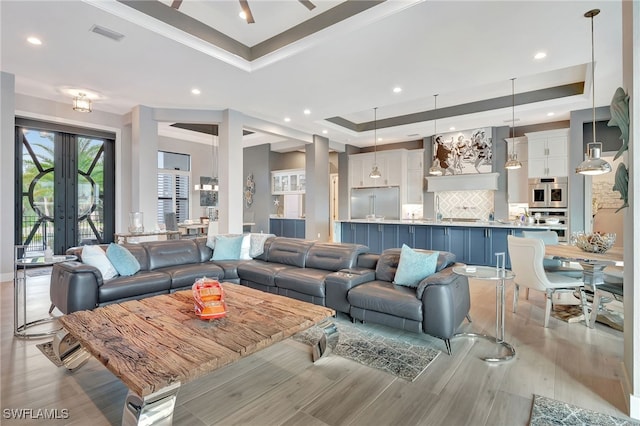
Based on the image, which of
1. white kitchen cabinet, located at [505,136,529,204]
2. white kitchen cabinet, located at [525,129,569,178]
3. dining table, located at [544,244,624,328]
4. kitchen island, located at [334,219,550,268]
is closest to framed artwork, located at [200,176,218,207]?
kitchen island, located at [334,219,550,268]

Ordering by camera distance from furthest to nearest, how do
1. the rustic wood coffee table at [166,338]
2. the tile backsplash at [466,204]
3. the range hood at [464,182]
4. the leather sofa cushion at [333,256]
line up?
the tile backsplash at [466,204] → the range hood at [464,182] → the leather sofa cushion at [333,256] → the rustic wood coffee table at [166,338]

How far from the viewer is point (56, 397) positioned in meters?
2.10

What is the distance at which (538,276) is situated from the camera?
347cm

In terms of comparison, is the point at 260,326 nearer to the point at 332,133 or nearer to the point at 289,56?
the point at 289,56

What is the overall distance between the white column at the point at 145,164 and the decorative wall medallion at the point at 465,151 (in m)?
6.94

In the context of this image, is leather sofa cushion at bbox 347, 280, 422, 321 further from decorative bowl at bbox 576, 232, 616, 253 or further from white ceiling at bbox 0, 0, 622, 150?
white ceiling at bbox 0, 0, 622, 150

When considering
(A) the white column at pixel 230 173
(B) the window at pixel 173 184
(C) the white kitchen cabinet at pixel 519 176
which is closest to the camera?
(A) the white column at pixel 230 173

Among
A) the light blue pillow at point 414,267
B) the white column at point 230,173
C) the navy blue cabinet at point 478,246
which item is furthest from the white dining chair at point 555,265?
the white column at point 230,173

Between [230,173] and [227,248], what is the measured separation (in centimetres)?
208

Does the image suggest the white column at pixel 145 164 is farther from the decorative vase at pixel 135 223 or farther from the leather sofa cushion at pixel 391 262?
the leather sofa cushion at pixel 391 262

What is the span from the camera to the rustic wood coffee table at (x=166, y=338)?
1483mm

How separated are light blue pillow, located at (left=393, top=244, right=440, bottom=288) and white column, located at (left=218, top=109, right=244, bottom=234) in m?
4.03

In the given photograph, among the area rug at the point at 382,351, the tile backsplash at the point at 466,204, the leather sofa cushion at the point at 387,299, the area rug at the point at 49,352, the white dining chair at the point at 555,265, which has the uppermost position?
the tile backsplash at the point at 466,204

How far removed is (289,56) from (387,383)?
152 inches
